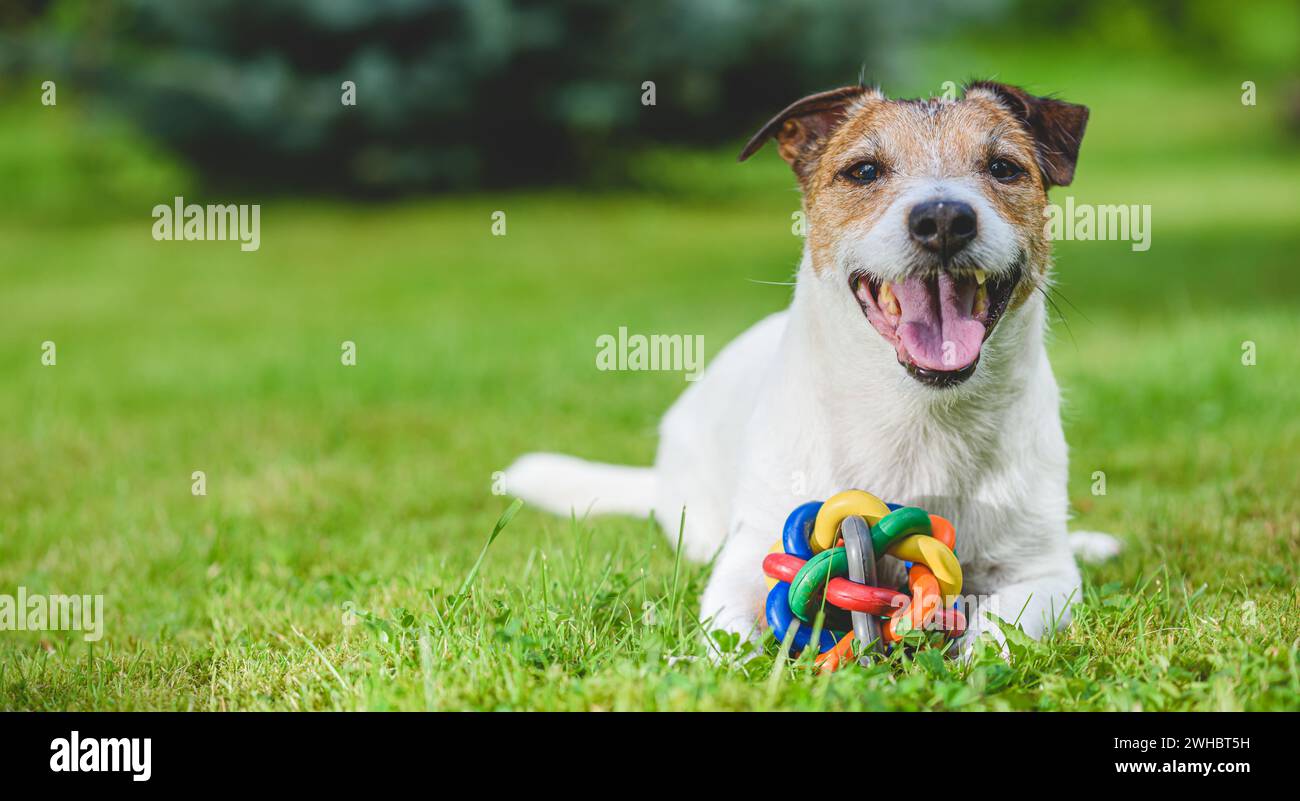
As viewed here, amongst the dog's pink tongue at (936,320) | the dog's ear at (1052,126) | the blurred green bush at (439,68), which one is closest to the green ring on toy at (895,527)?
the dog's pink tongue at (936,320)

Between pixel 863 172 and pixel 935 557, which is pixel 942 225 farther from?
pixel 935 557

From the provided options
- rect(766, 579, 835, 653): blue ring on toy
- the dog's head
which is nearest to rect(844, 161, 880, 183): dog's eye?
the dog's head

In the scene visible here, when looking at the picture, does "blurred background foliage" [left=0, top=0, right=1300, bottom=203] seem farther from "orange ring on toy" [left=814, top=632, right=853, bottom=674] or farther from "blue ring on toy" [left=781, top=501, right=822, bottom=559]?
"orange ring on toy" [left=814, top=632, right=853, bottom=674]

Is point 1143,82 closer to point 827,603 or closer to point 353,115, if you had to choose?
point 353,115

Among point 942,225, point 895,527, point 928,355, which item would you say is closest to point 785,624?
point 895,527

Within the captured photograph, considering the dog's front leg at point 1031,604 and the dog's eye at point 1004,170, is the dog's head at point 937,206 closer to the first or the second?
the dog's eye at point 1004,170

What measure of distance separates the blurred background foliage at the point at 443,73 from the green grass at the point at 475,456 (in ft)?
2.25

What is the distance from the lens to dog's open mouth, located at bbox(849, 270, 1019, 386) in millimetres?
3324

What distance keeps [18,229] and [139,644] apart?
38.1 feet

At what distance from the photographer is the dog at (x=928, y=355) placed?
335cm
